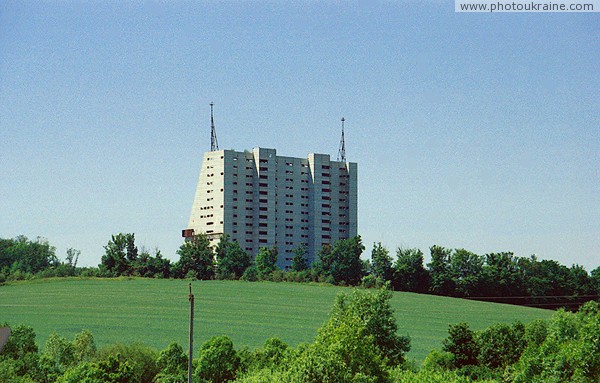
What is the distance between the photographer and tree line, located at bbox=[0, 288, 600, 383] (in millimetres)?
61531

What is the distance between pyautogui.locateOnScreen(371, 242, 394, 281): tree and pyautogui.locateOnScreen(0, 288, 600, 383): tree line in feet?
268

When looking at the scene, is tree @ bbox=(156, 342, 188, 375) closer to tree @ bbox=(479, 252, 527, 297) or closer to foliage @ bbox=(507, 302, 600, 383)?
foliage @ bbox=(507, 302, 600, 383)

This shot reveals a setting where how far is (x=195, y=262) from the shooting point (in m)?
180

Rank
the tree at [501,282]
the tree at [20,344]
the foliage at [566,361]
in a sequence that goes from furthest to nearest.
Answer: the tree at [501,282]
the tree at [20,344]
the foliage at [566,361]

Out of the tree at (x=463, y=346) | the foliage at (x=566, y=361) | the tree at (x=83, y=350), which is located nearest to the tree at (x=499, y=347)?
the tree at (x=463, y=346)

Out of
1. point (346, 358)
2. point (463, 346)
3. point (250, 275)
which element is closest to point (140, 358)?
point (346, 358)

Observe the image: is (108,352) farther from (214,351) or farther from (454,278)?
(454,278)

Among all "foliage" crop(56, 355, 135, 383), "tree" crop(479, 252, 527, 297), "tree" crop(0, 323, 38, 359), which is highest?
"tree" crop(479, 252, 527, 297)

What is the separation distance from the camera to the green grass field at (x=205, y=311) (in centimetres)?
11075

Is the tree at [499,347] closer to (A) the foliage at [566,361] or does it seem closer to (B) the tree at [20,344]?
(A) the foliage at [566,361]

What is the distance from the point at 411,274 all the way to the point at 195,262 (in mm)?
50420

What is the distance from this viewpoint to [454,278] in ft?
566

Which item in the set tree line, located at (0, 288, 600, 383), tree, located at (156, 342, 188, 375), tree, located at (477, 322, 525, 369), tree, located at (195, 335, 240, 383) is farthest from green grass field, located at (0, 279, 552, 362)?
tree, located at (195, 335, 240, 383)

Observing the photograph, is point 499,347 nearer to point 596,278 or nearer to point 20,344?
point 20,344
